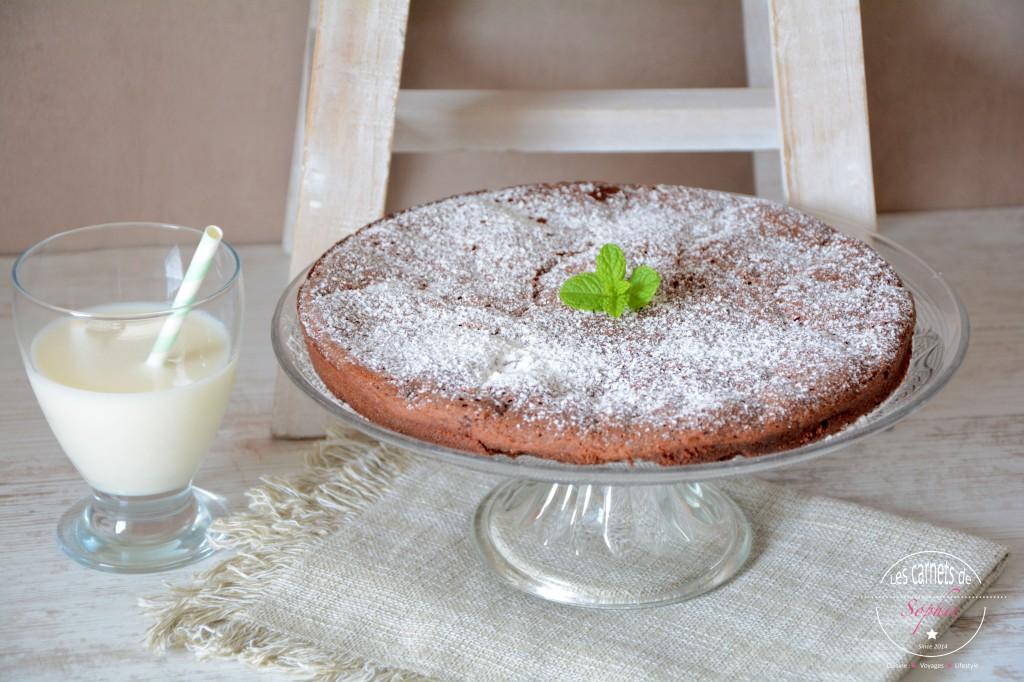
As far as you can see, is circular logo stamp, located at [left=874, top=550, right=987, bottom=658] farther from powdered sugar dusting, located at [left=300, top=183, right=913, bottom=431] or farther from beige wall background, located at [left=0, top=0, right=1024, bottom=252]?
beige wall background, located at [left=0, top=0, right=1024, bottom=252]

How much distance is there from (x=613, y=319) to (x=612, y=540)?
0.27 metres

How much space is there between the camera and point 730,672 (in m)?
1.03

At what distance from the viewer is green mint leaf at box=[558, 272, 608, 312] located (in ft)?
3.53

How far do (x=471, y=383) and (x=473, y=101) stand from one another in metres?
0.60

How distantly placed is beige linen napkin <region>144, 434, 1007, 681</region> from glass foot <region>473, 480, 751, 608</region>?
0.02 m

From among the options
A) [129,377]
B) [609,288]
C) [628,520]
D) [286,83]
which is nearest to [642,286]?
[609,288]

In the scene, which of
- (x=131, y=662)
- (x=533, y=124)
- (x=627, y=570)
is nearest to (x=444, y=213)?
(x=533, y=124)

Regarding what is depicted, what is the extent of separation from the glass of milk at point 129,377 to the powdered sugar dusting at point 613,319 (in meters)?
0.16

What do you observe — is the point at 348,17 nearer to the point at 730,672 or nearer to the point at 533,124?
the point at 533,124

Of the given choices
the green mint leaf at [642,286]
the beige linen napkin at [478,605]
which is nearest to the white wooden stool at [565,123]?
the beige linen napkin at [478,605]

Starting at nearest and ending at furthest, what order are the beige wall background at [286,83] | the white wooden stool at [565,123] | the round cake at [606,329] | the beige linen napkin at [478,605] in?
the round cake at [606,329]
the beige linen napkin at [478,605]
the white wooden stool at [565,123]
the beige wall background at [286,83]

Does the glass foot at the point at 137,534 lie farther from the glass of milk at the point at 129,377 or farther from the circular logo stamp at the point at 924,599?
the circular logo stamp at the point at 924,599

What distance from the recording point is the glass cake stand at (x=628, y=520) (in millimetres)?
1075

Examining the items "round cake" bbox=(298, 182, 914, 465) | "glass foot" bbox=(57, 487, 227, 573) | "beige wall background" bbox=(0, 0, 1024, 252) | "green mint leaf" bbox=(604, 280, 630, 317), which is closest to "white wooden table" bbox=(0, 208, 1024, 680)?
"glass foot" bbox=(57, 487, 227, 573)
